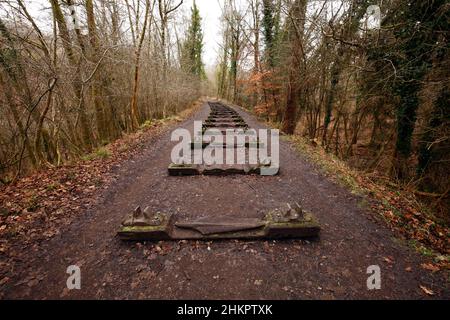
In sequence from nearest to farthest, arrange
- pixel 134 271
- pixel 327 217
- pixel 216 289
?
1. pixel 216 289
2. pixel 134 271
3. pixel 327 217

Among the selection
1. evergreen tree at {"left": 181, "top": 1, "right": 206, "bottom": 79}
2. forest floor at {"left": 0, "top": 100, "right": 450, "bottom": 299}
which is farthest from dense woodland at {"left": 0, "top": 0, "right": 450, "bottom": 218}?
evergreen tree at {"left": 181, "top": 1, "right": 206, "bottom": 79}

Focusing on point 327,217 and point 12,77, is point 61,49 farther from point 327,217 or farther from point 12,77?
point 327,217

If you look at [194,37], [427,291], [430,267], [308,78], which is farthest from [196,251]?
[194,37]

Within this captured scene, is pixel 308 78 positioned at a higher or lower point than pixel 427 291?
higher

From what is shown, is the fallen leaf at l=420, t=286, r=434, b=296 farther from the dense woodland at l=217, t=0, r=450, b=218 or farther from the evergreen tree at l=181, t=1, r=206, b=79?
the evergreen tree at l=181, t=1, r=206, b=79

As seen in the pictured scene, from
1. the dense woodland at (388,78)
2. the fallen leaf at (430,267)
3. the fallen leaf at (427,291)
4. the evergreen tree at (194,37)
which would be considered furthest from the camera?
the evergreen tree at (194,37)

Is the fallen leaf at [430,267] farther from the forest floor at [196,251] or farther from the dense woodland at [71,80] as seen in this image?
the dense woodland at [71,80]

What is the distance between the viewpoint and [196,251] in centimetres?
270

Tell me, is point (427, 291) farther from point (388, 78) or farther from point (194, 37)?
point (194, 37)

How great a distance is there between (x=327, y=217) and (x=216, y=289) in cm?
222

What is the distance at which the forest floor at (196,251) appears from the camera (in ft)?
7.27

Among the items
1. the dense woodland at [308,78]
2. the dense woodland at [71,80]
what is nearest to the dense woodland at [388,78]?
the dense woodland at [308,78]

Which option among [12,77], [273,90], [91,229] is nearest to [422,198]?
[91,229]
